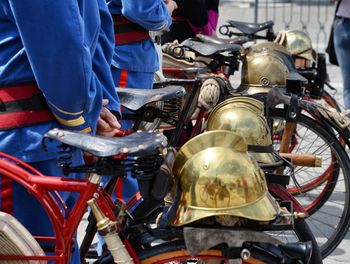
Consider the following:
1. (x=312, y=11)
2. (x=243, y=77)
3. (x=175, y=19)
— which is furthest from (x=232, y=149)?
(x=312, y=11)

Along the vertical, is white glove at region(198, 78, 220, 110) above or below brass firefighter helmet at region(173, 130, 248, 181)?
below

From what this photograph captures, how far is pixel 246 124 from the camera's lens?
3.18 metres

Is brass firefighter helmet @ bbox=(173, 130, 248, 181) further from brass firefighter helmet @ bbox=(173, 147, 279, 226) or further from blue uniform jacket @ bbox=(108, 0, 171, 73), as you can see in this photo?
blue uniform jacket @ bbox=(108, 0, 171, 73)

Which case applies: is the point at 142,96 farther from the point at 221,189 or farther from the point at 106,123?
the point at 221,189

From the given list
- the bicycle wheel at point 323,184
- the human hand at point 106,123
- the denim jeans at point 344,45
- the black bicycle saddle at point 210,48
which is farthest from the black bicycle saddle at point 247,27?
the human hand at point 106,123

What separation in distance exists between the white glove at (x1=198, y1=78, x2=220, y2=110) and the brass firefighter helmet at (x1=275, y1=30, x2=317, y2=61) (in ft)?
5.55

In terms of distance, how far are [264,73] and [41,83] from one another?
7.16 ft

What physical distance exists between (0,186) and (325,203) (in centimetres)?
291

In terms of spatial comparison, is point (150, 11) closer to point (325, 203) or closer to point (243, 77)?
point (243, 77)

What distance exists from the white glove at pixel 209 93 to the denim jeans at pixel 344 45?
7.70 feet

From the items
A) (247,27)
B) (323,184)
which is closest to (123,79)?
(323,184)

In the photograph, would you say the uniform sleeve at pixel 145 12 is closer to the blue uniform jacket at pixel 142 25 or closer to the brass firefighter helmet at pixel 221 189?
the blue uniform jacket at pixel 142 25

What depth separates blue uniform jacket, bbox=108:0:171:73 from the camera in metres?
3.77

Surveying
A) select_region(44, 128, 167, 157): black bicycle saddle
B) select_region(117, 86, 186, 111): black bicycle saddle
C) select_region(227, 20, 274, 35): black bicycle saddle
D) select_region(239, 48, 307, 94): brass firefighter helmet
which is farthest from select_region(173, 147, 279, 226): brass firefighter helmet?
select_region(227, 20, 274, 35): black bicycle saddle
